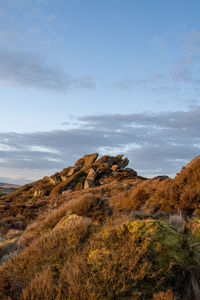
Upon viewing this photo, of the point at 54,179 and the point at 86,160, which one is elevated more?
the point at 86,160

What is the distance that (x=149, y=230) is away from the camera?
4621 millimetres

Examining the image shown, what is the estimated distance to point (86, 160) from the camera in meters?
49.2

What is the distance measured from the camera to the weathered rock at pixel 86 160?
47.1 metres

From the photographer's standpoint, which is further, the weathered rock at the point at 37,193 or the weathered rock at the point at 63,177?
the weathered rock at the point at 63,177

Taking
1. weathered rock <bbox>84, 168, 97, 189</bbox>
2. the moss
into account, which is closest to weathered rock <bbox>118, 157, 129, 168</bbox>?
weathered rock <bbox>84, 168, 97, 189</bbox>

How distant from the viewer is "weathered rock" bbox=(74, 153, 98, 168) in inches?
1854

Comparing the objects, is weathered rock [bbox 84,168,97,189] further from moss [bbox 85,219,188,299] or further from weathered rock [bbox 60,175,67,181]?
moss [bbox 85,219,188,299]

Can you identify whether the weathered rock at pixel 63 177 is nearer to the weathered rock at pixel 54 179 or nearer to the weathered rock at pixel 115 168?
the weathered rock at pixel 54 179

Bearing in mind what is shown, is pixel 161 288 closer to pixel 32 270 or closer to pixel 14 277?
pixel 32 270

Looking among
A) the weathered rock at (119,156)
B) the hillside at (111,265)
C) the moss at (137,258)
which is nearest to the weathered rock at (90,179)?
the weathered rock at (119,156)

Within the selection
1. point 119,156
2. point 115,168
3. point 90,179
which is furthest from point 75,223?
point 119,156

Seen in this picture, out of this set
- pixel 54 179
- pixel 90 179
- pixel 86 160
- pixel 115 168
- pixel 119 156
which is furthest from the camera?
pixel 86 160

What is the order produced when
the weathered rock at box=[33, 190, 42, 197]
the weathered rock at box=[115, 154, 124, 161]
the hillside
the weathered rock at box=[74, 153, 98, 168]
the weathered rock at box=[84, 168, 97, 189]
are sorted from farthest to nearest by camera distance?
1. the weathered rock at box=[74, 153, 98, 168]
2. the weathered rock at box=[115, 154, 124, 161]
3. the weathered rock at box=[33, 190, 42, 197]
4. the weathered rock at box=[84, 168, 97, 189]
5. the hillside

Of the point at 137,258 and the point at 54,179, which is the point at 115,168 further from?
the point at 137,258
